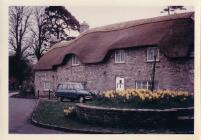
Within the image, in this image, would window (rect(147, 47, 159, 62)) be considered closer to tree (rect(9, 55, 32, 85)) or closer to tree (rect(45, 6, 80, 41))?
tree (rect(45, 6, 80, 41))

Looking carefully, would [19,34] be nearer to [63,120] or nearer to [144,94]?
[63,120]

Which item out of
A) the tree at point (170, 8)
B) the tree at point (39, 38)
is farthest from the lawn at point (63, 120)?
the tree at point (170, 8)

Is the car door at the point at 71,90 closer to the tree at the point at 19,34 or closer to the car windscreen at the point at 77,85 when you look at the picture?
the car windscreen at the point at 77,85

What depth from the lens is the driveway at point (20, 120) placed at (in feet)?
17.1

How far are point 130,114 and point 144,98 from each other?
0.19m

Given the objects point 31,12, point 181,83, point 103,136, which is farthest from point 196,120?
point 31,12

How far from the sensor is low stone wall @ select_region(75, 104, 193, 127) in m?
5.20

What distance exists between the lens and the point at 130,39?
17.4 ft

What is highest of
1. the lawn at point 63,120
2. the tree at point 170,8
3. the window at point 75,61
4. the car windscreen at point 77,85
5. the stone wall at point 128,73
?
the tree at point 170,8

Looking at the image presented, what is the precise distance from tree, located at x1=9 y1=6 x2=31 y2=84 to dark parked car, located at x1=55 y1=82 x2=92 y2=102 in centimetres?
36

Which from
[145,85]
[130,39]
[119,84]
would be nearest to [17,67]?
[119,84]

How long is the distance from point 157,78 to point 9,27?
54.1 inches

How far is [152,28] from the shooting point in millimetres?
5254

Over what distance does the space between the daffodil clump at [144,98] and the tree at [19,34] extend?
2.49ft
